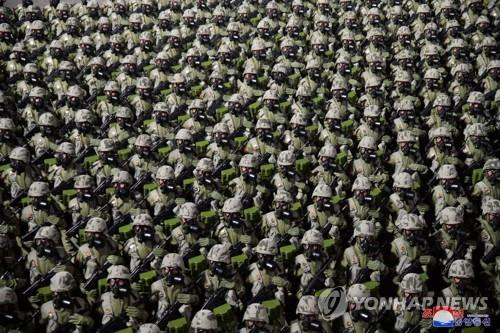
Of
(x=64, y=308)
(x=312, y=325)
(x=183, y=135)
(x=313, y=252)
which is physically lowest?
(x=312, y=325)

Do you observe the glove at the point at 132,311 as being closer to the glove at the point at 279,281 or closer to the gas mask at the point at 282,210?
the glove at the point at 279,281

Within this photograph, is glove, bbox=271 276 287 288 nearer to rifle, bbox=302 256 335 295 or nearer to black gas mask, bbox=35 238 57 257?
rifle, bbox=302 256 335 295

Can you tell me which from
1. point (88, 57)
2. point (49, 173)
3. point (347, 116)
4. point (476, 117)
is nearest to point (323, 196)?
point (347, 116)

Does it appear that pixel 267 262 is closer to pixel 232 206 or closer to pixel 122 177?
pixel 232 206

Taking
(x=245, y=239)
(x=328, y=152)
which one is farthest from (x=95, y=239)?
(x=328, y=152)

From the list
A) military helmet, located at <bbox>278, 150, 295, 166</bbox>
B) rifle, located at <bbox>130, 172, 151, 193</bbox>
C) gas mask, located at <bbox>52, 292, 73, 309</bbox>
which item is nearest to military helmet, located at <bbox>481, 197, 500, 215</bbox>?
military helmet, located at <bbox>278, 150, 295, 166</bbox>

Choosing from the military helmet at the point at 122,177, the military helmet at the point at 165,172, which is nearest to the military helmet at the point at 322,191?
the military helmet at the point at 165,172

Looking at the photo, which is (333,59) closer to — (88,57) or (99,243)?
(88,57)
